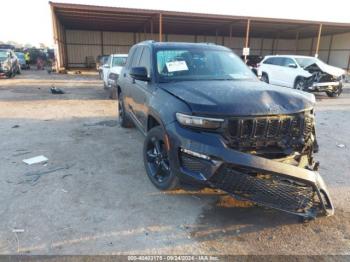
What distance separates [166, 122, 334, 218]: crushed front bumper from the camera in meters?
2.80

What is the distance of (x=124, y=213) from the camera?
10.8 ft

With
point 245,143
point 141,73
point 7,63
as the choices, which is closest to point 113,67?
point 141,73

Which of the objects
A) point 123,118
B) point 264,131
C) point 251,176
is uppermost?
point 264,131

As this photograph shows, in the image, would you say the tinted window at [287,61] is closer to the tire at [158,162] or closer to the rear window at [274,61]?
the rear window at [274,61]

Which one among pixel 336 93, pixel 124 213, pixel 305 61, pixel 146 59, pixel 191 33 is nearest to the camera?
pixel 124 213

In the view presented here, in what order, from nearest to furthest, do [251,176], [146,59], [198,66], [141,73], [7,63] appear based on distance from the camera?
[251,176] → [141,73] → [198,66] → [146,59] → [7,63]

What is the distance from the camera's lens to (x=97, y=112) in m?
8.81

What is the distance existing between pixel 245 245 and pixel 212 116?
4.30 feet

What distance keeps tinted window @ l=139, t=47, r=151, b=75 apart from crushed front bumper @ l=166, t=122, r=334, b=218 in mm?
1813

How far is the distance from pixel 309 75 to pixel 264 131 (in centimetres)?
1057

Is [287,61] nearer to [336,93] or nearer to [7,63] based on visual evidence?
[336,93]

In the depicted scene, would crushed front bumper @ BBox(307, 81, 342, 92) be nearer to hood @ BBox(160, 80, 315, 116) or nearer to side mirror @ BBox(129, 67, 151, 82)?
hood @ BBox(160, 80, 315, 116)

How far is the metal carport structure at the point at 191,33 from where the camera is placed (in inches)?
948

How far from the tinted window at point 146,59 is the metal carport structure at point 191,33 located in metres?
17.9
